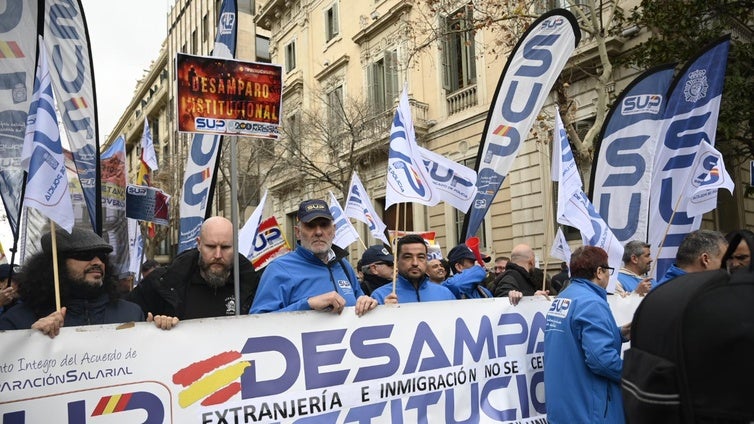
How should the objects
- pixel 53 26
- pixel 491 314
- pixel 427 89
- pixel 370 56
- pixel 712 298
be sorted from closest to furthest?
1. pixel 712 298
2. pixel 491 314
3. pixel 53 26
4. pixel 427 89
5. pixel 370 56

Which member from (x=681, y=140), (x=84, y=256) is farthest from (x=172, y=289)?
(x=681, y=140)

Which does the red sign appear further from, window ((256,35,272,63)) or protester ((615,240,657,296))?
window ((256,35,272,63))

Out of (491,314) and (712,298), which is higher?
(712,298)

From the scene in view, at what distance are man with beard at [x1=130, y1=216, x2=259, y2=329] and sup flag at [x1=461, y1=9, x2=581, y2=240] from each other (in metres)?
2.85

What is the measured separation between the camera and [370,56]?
23.2 m

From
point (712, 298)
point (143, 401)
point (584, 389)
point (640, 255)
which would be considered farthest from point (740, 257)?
point (143, 401)

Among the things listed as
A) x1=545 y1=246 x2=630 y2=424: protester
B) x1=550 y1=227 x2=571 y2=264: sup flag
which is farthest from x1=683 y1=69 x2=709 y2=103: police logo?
x1=545 y1=246 x2=630 y2=424: protester

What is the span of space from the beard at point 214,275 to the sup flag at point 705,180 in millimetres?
4661

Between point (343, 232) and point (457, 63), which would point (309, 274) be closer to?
point (343, 232)

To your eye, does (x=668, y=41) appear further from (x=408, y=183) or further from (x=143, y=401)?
(x=143, y=401)

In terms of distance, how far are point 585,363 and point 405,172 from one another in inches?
77.8

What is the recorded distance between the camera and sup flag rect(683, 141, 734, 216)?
5.94m

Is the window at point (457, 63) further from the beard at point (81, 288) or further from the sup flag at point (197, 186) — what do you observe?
the beard at point (81, 288)

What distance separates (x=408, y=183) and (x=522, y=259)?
2.18 meters
